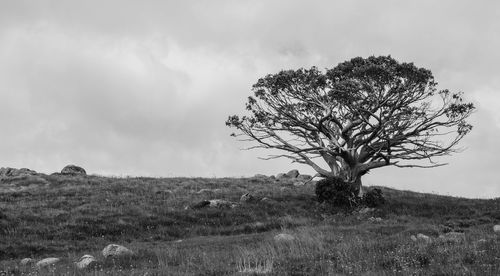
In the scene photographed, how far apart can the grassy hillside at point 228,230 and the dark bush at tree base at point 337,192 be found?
38.8 inches

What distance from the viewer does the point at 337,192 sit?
31.5 m

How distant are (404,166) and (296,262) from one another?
2278 cm

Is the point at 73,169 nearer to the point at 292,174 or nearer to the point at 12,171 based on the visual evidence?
the point at 12,171

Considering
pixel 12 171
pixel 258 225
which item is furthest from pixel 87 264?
pixel 12 171

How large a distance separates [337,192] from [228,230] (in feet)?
29.2

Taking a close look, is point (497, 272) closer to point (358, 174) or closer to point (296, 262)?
point (296, 262)

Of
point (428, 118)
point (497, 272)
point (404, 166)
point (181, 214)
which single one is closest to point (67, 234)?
point (181, 214)

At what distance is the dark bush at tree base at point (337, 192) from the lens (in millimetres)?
31453

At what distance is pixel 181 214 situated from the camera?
2822 cm

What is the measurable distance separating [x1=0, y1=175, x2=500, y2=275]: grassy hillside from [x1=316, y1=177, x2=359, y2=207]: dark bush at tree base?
3.24 feet

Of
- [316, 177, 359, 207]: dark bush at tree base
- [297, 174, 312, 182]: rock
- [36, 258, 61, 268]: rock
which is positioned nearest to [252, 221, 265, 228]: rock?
[316, 177, 359, 207]: dark bush at tree base

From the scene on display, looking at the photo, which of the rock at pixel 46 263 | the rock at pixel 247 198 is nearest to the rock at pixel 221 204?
the rock at pixel 247 198

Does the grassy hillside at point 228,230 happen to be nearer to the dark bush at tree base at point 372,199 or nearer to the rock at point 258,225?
the rock at point 258,225

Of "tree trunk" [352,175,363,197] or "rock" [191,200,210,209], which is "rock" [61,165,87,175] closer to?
"rock" [191,200,210,209]
